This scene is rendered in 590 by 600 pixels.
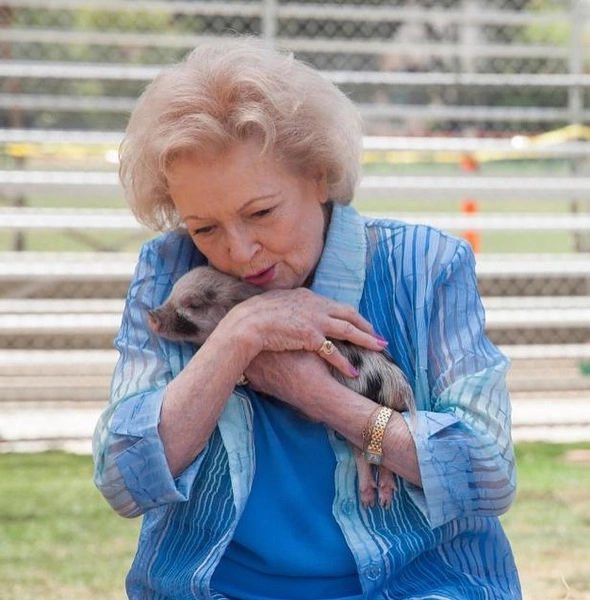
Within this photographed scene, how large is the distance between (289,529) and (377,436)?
0.78 feet

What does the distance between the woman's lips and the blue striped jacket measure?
0.09 metres

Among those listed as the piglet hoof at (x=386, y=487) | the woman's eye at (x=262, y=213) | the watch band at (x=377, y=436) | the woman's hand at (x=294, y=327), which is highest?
the woman's eye at (x=262, y=213)

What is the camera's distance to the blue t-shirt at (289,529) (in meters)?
2.26

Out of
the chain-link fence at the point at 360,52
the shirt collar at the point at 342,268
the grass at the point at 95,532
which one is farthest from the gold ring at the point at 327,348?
the chain-link fence at the point at 360,52

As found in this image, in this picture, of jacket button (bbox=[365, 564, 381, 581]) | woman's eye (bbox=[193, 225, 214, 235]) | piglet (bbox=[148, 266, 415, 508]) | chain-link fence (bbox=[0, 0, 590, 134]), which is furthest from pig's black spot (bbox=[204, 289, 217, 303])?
chain-link fence (bbox=[0, 0, 590, 134])

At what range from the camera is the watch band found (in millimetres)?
2207

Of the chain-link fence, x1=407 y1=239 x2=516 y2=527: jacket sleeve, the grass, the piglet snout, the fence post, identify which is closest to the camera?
x1=407 y1=239 x2=516 y2=527: jacket sleeve

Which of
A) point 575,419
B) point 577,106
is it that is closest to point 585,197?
point 575,419

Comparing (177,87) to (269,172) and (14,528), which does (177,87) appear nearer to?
(269,172)

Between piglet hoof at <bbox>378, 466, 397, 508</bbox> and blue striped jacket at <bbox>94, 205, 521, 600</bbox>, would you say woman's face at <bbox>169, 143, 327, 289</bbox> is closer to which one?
blue striped jacket at <bbox>94, 205, 521, 600</bbox>

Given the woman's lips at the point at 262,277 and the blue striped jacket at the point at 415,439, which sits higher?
the woman's lips at the point at 262,277

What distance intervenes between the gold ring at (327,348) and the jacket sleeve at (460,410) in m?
0.16

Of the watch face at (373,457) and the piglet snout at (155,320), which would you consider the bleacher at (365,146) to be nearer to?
the piglet snout at (155,320)

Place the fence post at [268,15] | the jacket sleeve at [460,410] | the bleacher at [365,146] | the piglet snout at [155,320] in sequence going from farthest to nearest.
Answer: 1. the fence post at [268,15]
2. the bleacher at [365,146]
3. the piglet snout at [155,320]
4. the jacket sleeve at [460,410]
